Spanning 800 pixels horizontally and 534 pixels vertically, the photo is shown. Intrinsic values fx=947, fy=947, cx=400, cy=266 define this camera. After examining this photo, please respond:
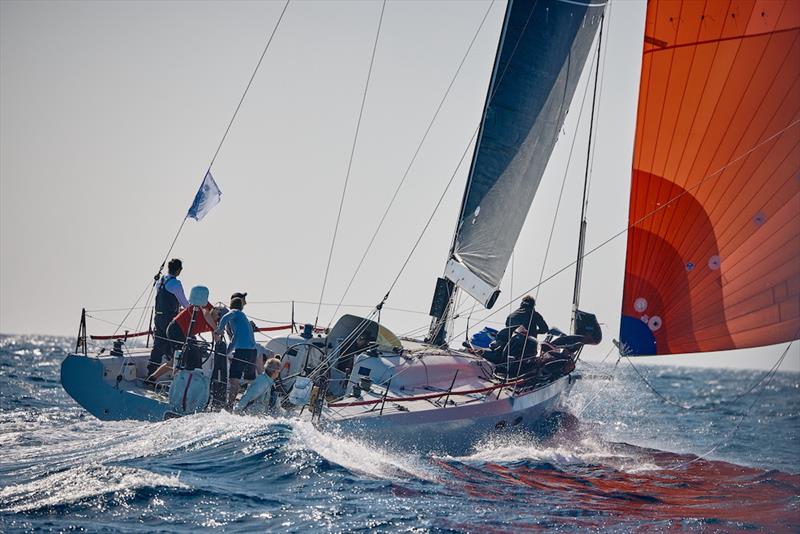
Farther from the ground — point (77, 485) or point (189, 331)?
point (189, 331)

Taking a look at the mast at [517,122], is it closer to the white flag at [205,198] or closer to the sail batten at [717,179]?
the sail batten at [717,179]

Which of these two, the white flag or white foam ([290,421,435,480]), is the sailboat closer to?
white foam ([290,421,435,480])

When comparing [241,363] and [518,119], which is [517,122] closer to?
[518,119]

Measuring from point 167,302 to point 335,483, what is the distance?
4.37 m

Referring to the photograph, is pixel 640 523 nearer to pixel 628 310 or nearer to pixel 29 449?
pixel 628 310

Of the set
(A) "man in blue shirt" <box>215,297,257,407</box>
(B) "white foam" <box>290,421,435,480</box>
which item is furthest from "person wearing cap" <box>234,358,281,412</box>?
(B) "white foam" <box>290,421,435,480</box>

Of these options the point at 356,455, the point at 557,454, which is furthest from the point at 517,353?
the point at 356,455

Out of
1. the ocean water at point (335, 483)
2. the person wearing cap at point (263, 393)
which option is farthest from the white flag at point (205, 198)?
the person wearing cap at point (263, 393)

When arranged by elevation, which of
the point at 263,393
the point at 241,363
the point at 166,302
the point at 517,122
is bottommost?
the point at 263,393

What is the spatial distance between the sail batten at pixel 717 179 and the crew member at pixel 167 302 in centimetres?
634

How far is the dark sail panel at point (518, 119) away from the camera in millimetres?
14891

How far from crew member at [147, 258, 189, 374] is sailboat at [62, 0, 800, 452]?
427 millimetres

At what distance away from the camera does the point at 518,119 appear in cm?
1501

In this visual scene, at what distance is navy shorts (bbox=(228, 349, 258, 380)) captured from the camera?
11.5m
